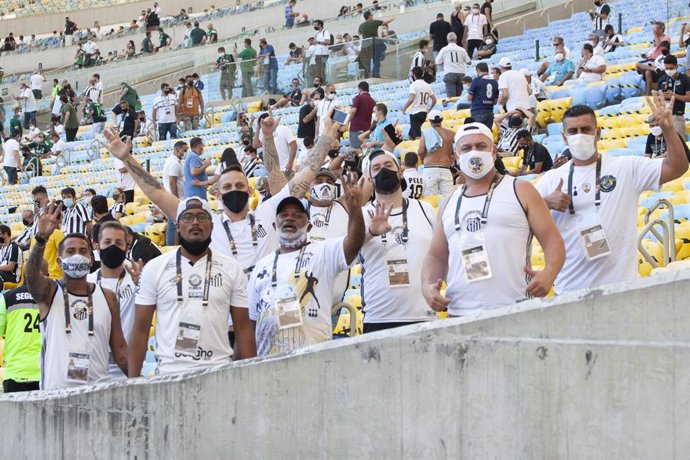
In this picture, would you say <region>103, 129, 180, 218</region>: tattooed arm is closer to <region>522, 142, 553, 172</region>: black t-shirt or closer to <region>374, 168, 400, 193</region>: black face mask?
<region>374, 168, 400, 193</region>: black face mask

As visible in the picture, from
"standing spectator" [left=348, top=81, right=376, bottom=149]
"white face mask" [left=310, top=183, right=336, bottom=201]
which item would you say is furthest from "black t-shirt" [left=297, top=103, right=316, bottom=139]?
"white face mask" [left=310, top=183, right=336, bottom=201]

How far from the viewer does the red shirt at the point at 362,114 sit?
16312mm

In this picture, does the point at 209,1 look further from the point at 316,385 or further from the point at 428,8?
the point at 316,385

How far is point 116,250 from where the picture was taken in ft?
23.0

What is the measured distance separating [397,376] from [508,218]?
1264 mm

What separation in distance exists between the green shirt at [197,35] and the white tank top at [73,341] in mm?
29754

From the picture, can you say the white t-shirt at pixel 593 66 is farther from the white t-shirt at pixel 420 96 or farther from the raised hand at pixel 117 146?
the raised hand at pixel 117 146

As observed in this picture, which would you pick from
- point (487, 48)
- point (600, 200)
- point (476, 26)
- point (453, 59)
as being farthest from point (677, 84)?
point (476, 26)

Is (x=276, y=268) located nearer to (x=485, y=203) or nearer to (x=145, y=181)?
(x=485, y=203)

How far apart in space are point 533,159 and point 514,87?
265 centimetres

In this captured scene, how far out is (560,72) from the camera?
18047 millimetres

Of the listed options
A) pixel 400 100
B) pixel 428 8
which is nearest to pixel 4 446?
pixel 400 100

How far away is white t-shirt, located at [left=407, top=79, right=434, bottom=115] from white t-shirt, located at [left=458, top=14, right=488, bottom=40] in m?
6.12

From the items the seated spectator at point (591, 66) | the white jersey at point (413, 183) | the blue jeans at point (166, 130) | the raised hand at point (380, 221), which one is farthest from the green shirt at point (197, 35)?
the raised hand at point (380, 221)
